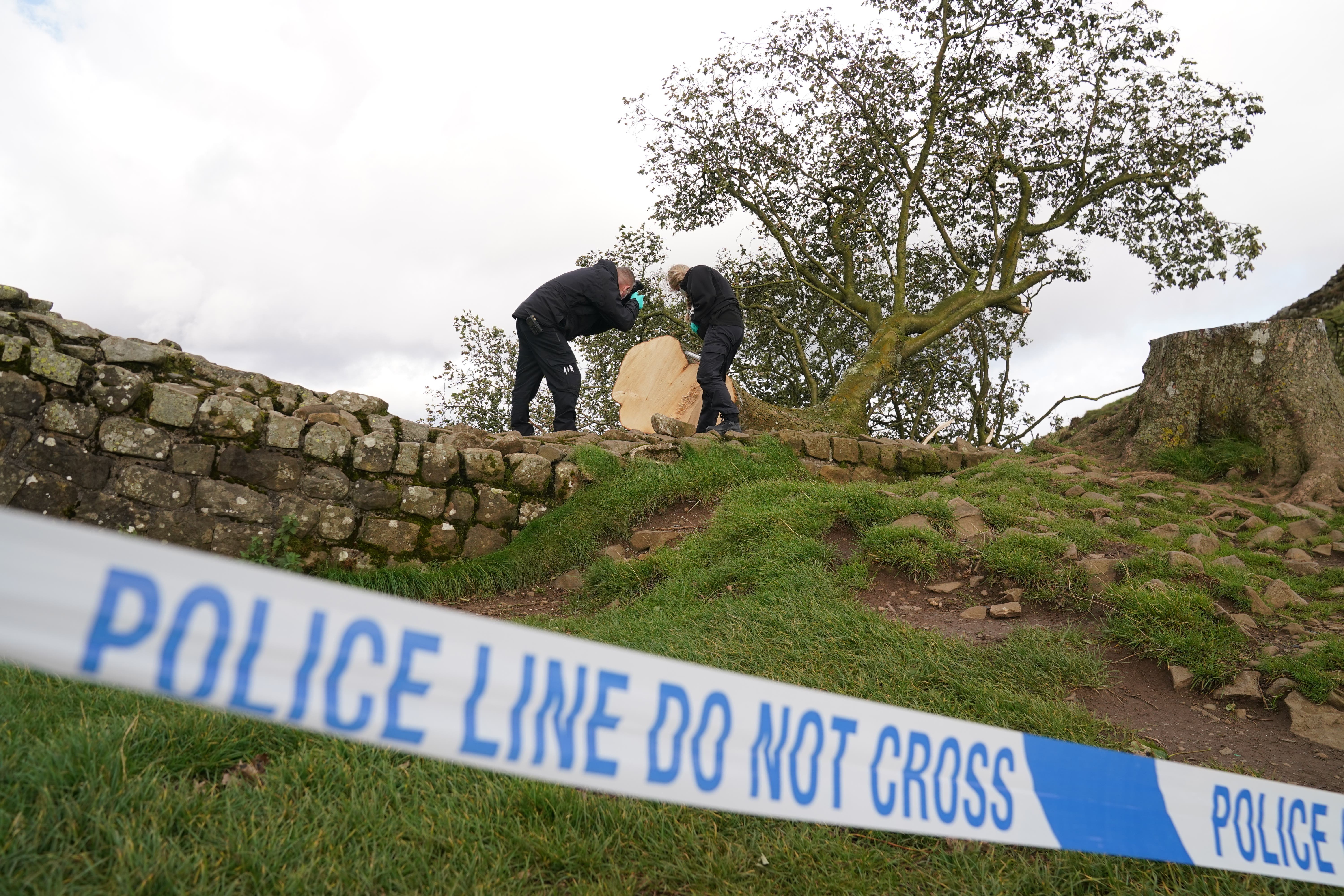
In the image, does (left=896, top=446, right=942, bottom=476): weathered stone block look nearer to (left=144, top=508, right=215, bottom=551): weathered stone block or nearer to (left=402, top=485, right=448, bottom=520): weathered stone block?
(left=402, top=485, right=448, bottom=520): weathered stone block

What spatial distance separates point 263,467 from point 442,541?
1.26 meters

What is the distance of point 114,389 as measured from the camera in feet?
15.1

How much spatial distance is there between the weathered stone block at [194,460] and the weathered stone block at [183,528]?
244 millimetres

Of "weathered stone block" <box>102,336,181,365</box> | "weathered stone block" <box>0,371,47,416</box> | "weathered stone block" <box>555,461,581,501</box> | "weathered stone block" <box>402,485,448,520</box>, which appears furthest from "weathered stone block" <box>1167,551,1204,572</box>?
"weathered stone block" <box>0,371,47,416</box>

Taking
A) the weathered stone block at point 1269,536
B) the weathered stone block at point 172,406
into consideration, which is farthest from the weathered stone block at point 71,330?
the weathered stone block at point 1269,536

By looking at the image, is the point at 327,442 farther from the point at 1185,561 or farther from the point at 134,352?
the point at 1185,561

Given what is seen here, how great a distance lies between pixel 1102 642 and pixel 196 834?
3.48 m

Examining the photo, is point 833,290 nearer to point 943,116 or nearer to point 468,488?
point 943,116

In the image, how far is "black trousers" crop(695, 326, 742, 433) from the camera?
7.59m

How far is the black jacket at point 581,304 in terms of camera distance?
24.1 feet

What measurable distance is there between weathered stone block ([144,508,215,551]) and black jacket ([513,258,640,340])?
11.2 ft

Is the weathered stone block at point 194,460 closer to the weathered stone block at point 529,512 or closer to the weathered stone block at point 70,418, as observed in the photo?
the weathered stone block at point 70,418

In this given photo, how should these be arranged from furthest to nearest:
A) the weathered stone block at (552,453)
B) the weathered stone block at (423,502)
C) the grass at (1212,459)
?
the grass at (1212,459), the weathered stone block at (552,453), the weathered stone block at (423,502)

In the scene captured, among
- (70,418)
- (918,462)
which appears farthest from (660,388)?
(70,418)
